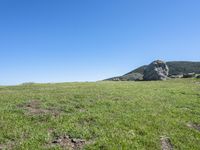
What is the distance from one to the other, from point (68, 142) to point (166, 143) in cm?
560

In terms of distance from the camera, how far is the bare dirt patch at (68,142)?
13.8 metres

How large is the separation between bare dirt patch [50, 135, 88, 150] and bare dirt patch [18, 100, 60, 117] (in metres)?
4.16

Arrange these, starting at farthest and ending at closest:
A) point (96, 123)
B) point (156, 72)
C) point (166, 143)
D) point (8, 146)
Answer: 1. point (156, 72)
2. point (96, 123)
3. point (166, 143)
4. point (8, 146)

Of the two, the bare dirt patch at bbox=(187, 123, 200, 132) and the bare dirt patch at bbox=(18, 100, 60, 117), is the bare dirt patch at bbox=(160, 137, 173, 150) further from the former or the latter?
the bare dirt patch at bbox=(18, 100, 60, 117)

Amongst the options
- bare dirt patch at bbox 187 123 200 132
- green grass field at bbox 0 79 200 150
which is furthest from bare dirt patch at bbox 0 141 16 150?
bare dirt patch at bbox 187 123 200 132

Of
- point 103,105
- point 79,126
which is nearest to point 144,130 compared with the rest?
point 79,126

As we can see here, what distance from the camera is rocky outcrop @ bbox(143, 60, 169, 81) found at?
Result: 7794 centimetres

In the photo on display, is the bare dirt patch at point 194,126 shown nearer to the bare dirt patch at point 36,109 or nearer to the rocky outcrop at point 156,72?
the bare dirt patch at point 36,109

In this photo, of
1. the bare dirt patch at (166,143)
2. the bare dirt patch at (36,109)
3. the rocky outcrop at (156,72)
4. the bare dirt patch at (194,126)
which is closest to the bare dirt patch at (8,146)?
the bare dirt patch at (36,109)

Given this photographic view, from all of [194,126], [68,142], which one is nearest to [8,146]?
[68,142]

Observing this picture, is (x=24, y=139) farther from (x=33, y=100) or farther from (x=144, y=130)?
(x=33, y=100)

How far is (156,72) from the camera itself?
79.0 metres

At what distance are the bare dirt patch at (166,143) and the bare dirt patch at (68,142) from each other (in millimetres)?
4339

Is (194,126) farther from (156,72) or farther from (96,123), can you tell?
(156,72)
